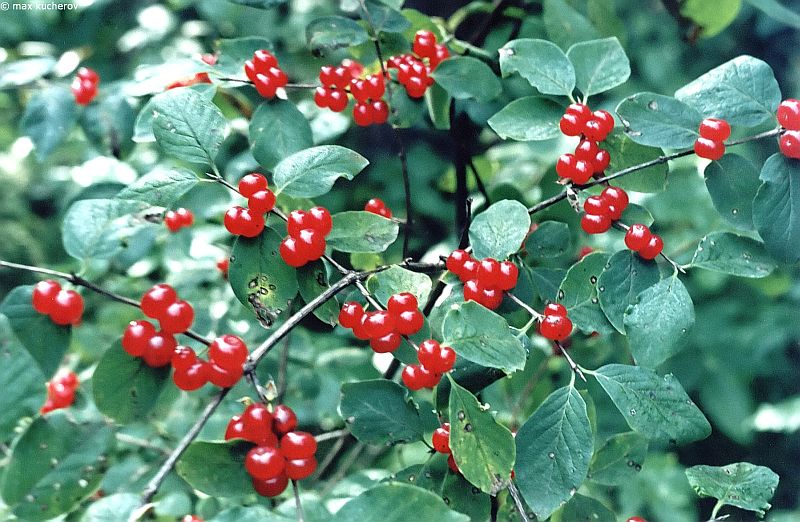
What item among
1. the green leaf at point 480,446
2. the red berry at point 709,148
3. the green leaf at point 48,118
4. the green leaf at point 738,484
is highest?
the red berry at point 709,148

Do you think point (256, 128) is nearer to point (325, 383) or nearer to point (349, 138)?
point (325, 383)

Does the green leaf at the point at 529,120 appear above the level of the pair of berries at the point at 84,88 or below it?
above

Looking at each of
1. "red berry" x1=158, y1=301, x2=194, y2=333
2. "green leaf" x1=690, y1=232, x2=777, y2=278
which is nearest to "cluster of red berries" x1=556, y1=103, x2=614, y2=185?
"green leaf" x1=690, y1=232, x2=777, y2=278

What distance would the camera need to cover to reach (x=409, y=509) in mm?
457

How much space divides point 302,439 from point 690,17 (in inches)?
33.2

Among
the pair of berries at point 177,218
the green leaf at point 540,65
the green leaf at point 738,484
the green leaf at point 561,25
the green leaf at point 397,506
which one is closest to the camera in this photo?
the green leaf at point 397,506

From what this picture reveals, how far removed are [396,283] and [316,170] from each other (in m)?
0.12

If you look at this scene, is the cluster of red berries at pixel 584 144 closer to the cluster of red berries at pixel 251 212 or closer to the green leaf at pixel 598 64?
the green leaf at pixel 598 64

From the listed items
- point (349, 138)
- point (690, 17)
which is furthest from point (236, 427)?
point (349, 138)

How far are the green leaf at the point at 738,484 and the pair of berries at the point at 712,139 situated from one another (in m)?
0.26

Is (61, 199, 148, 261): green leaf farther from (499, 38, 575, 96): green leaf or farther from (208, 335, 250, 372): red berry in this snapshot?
(499, 38, 575, 96): green leaf

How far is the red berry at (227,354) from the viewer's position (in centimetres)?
50

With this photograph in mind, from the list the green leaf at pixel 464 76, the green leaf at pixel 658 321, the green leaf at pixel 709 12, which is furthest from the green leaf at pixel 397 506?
the green leaf at pixel 709 12

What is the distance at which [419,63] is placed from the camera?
0.76 m
